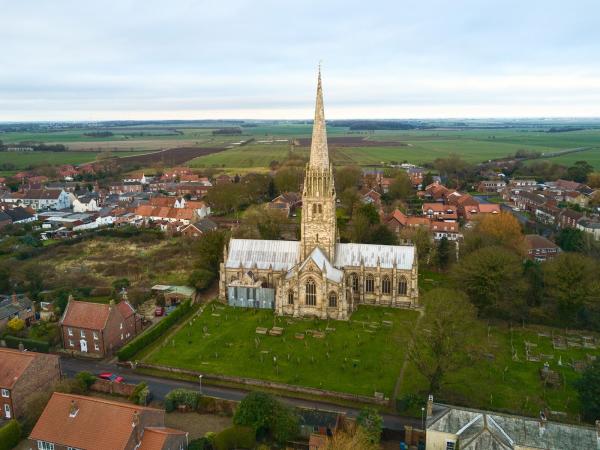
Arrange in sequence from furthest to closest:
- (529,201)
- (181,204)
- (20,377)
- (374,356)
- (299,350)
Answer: (529,201), (181,204), (299,350), (374,356), (20,377)

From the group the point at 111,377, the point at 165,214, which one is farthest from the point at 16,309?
the point at 165,214

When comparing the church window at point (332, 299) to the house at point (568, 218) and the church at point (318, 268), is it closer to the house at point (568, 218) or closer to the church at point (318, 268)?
the church at point (318, 268)

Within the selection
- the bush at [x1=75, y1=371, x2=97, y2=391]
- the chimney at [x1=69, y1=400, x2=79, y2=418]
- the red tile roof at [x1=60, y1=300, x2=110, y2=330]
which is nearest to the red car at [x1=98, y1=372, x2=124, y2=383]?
the bush at [x1=75, y1=371, x2=97, y2=391]

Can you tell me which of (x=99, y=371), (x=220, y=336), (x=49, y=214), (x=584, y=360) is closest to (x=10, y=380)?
(x=99, y=371)

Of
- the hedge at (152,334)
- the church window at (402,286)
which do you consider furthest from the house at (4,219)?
the church window at (402,286)

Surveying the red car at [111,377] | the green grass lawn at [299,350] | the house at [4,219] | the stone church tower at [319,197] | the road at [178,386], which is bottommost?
the road at [178,386]

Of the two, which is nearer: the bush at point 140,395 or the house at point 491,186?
the bush at point 140,395

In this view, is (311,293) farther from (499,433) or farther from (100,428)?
(100,428)

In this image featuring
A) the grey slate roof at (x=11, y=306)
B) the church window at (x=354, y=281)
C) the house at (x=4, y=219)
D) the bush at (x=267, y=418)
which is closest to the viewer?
the bush at (x=267, y=418)
